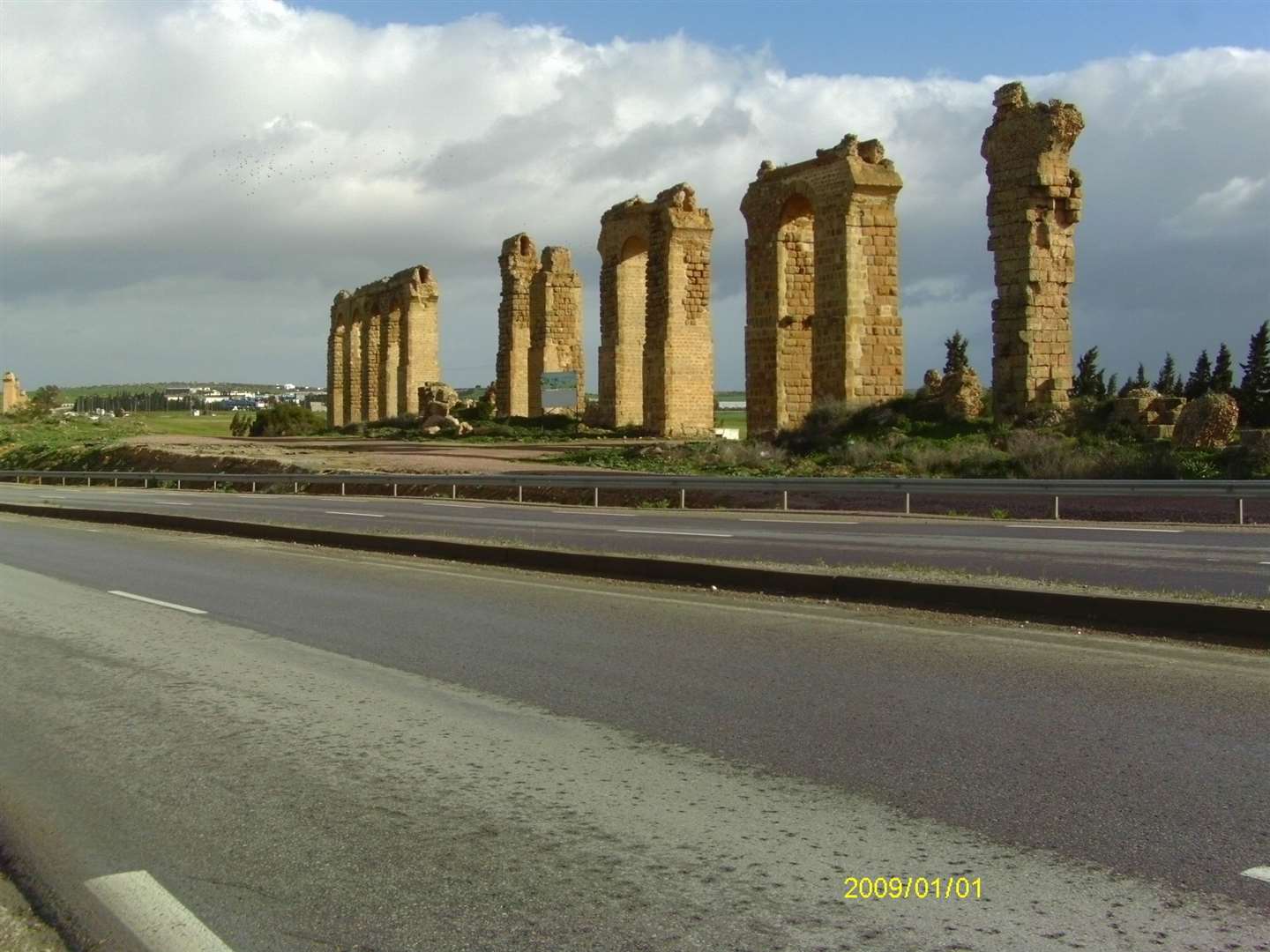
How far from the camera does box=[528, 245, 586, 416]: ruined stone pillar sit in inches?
2346

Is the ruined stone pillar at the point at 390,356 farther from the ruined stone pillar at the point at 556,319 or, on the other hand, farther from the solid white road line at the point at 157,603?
the solid white road line at the point at 157,603

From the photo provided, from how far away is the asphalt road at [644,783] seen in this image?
14.7 ft

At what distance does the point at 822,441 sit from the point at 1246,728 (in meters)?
26.6

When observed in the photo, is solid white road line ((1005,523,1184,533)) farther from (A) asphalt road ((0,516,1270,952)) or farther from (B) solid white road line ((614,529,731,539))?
(A) asphalt road ((0,516,1270,952))

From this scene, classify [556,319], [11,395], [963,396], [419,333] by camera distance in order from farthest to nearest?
1. [11,395]
2. [419,333]
3. [556,319]
4. [963,396]

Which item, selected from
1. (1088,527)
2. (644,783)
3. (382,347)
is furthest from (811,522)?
(382,347)

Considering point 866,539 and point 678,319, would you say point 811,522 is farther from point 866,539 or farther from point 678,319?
point 678,319

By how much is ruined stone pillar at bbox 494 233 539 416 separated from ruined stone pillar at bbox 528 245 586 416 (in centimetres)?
147

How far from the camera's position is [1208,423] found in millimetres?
26000

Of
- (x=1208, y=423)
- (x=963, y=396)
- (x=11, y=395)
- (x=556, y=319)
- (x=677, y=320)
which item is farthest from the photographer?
(x=11, y=395)

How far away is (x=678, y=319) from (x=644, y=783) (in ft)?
137

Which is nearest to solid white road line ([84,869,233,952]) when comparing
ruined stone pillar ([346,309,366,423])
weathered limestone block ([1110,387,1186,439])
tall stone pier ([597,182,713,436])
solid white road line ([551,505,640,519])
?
solid white road line ([551,505,640,519])

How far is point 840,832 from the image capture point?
5258mm

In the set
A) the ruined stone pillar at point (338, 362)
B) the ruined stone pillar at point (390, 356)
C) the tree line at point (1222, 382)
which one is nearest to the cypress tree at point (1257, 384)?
the tree line at point (1222, 382)
